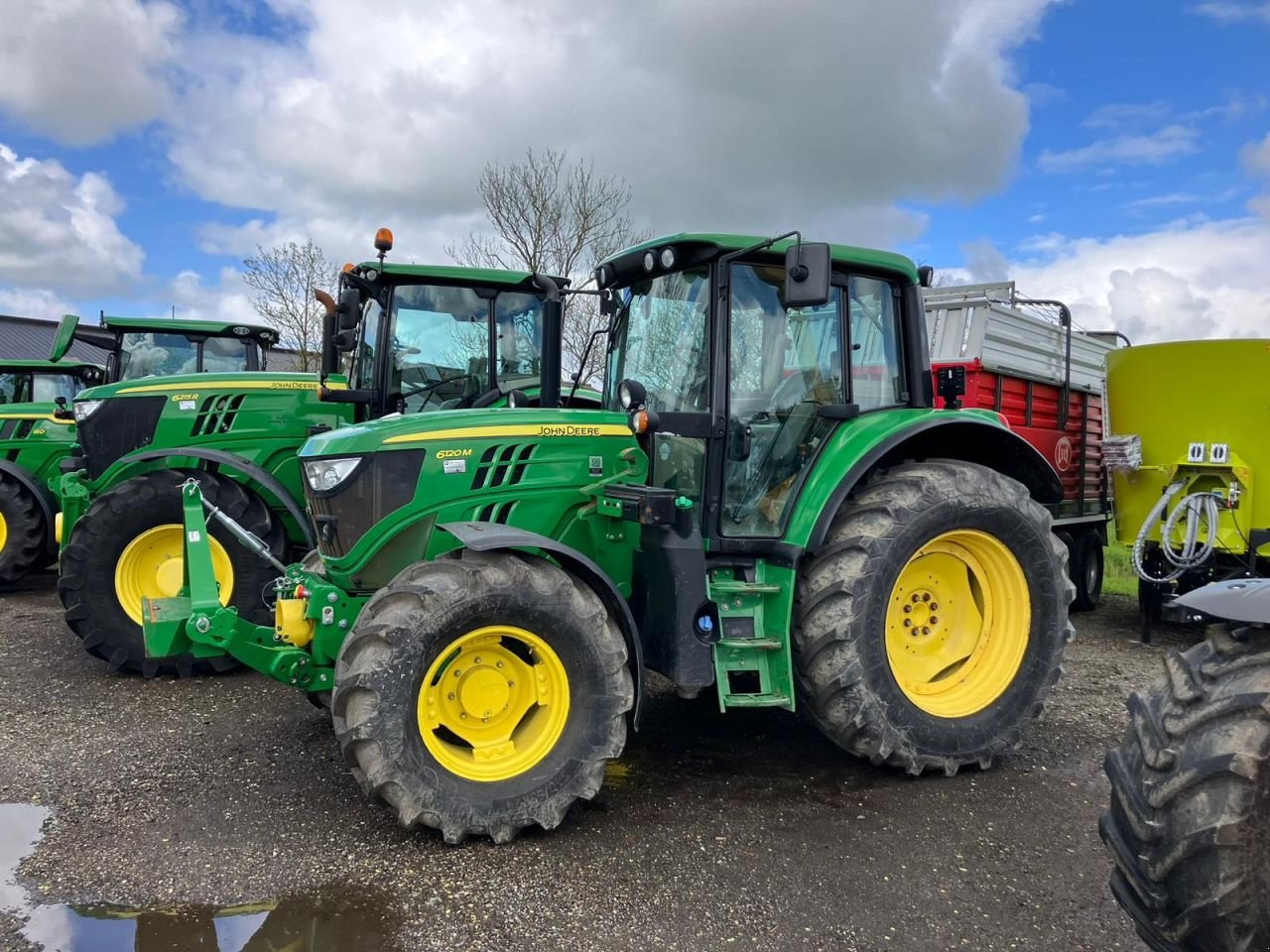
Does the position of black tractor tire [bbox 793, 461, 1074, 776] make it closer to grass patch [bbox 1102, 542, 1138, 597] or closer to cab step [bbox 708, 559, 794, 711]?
cab step [bbox 708, 559, 794, 711]

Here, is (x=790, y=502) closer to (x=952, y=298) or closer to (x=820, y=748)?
(x=820, y=748)

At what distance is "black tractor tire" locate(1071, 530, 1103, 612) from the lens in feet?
26.5

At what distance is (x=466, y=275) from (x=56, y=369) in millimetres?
6259

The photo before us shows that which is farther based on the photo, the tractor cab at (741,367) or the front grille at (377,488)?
the tractor cab at (741,367)

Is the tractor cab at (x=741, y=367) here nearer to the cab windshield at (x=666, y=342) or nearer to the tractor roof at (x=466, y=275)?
the cab windshield at (x=666, y=342)

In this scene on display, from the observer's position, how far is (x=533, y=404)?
6.54 m

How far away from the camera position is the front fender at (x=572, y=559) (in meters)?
3.52

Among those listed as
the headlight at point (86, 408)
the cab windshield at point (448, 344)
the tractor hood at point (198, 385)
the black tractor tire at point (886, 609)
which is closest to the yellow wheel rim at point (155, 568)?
the tractor hood at point (198, 385)

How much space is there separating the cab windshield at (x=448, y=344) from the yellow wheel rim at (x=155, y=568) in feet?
5.02

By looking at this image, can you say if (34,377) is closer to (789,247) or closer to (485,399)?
(485,399)

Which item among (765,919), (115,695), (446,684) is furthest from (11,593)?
(765,919)

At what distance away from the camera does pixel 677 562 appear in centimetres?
383

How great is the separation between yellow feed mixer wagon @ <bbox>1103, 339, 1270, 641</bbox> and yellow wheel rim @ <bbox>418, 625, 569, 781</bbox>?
5062mm

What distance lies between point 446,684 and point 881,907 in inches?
66.5
